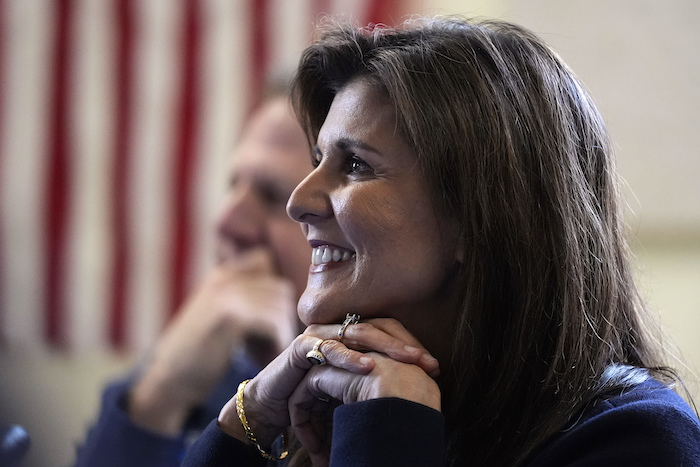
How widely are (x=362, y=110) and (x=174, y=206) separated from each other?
1.11 m

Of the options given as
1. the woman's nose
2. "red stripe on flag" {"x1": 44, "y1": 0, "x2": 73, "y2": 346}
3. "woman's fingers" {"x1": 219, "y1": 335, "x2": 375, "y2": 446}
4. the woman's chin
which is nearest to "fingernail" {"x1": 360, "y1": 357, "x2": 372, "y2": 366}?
"woman's fingers" {"x1": 219, "y1": 335, "x2": 375, "y2": 446}

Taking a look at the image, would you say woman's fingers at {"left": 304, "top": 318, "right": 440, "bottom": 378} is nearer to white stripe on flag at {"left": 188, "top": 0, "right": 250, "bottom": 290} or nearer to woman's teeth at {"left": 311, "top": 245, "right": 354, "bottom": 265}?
woman's teeth at {"left": 311, "top": 245, "right": 354, "bottom": 265}

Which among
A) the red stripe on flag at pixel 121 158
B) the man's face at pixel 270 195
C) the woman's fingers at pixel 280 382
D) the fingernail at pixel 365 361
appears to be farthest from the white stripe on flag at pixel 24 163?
the fingernail at pixel 365 361

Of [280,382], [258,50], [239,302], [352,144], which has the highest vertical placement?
[258,50]

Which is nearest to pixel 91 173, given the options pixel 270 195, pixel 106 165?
pixel 106 165

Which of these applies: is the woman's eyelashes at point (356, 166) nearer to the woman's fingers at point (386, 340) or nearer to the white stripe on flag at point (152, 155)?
the woman's fingers at point (386, 340)

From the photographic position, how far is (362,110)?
1089 millimetres

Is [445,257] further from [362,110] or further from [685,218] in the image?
[685,218]

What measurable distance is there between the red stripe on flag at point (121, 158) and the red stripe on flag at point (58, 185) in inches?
5.2

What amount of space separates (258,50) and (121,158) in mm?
499

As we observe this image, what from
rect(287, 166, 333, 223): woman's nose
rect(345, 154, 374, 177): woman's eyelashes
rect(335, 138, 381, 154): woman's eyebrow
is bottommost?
rect(287, 166, 333, 223): woman's nose

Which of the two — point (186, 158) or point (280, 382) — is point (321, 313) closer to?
point (280, 382)

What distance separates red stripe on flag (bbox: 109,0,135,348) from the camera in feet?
6.71

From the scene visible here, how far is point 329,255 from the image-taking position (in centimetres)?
109
